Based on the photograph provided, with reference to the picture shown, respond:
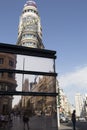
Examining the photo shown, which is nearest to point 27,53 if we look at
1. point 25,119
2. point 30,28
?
point 25,119

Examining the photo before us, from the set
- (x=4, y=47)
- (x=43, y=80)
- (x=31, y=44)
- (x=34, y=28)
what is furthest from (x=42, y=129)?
(x=34, y=28)

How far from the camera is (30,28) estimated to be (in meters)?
99.8

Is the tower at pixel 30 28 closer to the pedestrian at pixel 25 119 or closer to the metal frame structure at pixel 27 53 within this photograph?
the metal frame structure at pixel 27 53

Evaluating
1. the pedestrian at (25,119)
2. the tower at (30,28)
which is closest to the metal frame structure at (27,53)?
the pedestrian at (25,119)

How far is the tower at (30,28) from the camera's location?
96125 mm

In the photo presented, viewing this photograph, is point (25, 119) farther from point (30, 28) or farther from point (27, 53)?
point (30, 28)

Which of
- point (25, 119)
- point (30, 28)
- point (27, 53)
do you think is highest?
point (30, 28)

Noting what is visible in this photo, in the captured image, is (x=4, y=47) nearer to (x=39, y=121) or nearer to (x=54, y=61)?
(x=54, y=61)

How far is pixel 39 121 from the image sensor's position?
1744cm

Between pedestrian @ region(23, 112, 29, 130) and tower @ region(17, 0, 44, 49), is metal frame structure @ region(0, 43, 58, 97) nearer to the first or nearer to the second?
pedestrian @ region(23, 112, 29, 130)

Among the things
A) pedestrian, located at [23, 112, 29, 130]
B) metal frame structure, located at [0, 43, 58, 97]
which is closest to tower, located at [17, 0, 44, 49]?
metal frame structure, located at [0, 43, 58, 97]

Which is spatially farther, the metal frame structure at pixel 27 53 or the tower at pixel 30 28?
the tower at pixel 30 28

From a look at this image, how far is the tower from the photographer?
9612 cm

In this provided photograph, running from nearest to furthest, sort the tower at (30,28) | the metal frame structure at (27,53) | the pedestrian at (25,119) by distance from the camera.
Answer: the pedestrian at (25,119), the metal frame structure at (27,53), the tower at (30,28)
